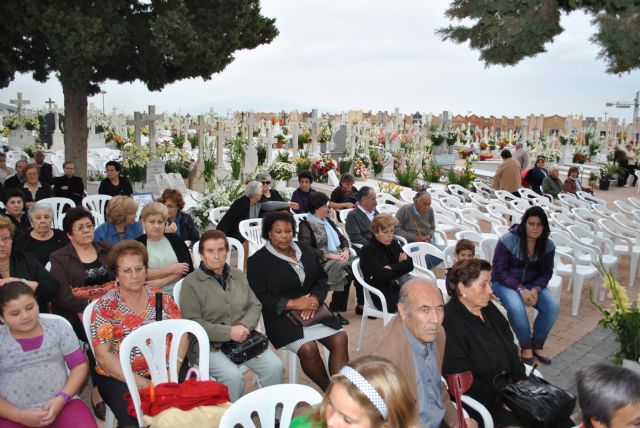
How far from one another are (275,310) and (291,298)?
18cm

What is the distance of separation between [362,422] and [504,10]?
3.23 m

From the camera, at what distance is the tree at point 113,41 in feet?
28.5

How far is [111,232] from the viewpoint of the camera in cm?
478

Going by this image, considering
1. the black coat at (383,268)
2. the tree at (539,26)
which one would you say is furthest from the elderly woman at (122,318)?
the tree at (539,26)

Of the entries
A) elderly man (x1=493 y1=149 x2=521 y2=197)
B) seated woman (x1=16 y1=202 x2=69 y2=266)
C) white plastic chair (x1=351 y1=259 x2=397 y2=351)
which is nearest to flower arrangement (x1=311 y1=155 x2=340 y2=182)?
elderly man (x1=493 y1=149 x2=521 y2=197)

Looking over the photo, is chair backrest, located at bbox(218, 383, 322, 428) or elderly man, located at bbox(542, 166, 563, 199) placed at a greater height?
elderly man, located at bbox(542, 166, 563, 199)

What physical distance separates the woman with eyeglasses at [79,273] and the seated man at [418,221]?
11.6ft

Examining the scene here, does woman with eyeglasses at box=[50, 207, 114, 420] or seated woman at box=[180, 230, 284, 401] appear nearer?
seated woman at box=[180, 230, 284, 401]

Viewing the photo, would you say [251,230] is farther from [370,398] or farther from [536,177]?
[536,177]

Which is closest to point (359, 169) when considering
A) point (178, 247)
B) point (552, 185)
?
point (552, 185)

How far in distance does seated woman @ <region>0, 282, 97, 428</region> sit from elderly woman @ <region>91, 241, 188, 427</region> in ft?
0.63

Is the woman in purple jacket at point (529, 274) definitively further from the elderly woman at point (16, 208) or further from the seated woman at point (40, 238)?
the elderly woman at point (16, 208)

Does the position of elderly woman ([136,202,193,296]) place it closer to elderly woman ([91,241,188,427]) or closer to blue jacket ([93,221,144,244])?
blue jacket ([93,221,144,244])

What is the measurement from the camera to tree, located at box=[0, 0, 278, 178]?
342 inches
